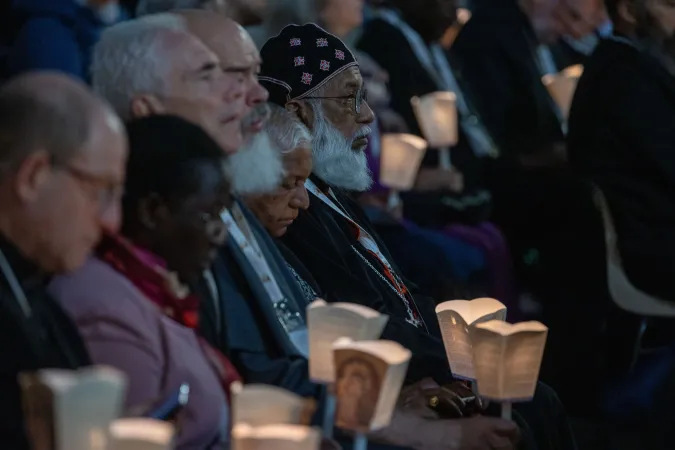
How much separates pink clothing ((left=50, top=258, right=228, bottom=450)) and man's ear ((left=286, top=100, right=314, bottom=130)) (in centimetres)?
173

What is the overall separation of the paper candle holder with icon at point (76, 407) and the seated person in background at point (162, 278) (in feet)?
1.04

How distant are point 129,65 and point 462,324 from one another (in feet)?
3.24

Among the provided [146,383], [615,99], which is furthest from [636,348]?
[146,383]

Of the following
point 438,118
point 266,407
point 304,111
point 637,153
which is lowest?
point 438,118

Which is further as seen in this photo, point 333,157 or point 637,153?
point 637,153

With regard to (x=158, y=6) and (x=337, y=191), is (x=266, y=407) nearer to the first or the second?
(x=337, y=191)

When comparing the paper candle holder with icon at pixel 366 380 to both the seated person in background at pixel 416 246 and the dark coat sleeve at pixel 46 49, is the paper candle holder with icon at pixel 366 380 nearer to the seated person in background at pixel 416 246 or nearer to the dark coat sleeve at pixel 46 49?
the dark coat sleeve at pixel 46 49

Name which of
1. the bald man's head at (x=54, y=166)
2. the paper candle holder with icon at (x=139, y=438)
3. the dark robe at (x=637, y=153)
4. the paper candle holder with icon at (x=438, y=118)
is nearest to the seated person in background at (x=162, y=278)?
the bald man's head at (x=54, y=166)

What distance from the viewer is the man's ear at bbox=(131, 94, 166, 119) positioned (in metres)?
3.07

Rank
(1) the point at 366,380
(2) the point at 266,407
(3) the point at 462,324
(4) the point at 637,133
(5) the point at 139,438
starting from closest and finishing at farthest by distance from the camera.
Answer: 1. (5) the point at 139,438
2. (2) the point at 266,407
3. (1) the point at 366,380
4. (3) the point at 462,324
5. (4) the point at 637,133

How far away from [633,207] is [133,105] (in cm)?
304

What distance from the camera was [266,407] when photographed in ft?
8.43

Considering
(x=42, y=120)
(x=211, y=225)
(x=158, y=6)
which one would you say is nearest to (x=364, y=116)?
(x=158, y=6)

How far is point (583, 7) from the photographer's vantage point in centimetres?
852
